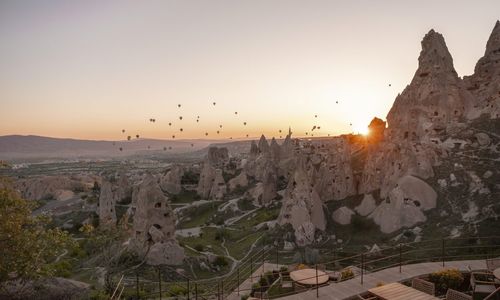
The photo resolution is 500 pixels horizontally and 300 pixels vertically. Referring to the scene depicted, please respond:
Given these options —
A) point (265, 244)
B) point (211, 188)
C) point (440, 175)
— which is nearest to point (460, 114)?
point (440, 175)

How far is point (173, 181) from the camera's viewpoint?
115875mm

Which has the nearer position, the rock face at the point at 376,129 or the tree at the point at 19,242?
the tree at the point at 19,242

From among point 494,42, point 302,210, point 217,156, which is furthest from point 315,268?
point 217,156

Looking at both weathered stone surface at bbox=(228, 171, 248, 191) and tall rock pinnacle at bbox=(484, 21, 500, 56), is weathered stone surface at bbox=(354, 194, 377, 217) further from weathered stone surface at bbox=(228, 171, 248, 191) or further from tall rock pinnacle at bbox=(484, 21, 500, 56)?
tall rock pinnacle at bbox=(484, 21, 500, 56)

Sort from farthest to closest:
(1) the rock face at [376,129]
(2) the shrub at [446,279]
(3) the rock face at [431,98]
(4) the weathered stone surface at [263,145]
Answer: (4) the weathered stone surface at [263,145], (1) the rock face at [376,129], (3) the rock face at [431,98], (2) the shrub at [446,279]

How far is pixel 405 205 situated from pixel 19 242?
49629 millimetres

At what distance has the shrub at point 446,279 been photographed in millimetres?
21438

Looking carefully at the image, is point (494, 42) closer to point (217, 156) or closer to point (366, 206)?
point (366, 206)

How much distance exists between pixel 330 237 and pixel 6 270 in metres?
46.2

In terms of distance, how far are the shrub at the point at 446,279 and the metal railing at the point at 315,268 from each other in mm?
1459

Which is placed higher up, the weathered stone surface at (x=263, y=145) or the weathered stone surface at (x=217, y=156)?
the weathered stone surface at (x=263, y=145)

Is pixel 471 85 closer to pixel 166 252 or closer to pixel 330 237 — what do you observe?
pixel 330 237

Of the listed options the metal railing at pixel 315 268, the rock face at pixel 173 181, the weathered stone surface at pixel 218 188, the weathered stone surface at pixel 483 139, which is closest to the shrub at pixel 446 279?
the metal railing at pixel 315 268

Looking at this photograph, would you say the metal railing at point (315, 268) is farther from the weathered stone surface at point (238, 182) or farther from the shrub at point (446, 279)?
the weathered stone surface at point (238, 182)
